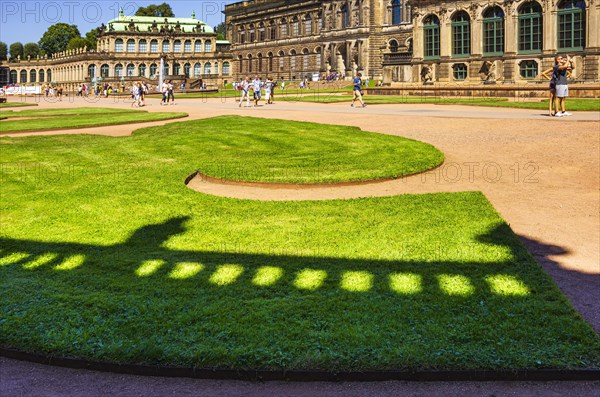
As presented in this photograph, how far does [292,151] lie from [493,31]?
139 feet

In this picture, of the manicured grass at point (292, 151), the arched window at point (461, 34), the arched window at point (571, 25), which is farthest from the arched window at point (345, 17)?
the manicured grass at point (292, 151)

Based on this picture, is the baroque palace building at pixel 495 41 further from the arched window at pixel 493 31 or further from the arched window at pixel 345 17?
the arched window at pixel 345 17

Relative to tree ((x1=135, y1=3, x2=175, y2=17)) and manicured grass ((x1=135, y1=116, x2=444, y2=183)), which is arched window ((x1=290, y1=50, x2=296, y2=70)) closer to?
tree ((x1=135, y1=3, x2=175, y2=17))

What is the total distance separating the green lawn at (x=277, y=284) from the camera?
19.7ft

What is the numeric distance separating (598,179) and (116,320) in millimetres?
11082

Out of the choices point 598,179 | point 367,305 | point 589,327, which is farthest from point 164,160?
point 589,327

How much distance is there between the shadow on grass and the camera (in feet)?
19.4

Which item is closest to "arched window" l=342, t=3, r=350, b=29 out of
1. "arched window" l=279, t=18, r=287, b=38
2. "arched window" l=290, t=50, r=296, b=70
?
"arched window" l=290, t=50, r=296, b=70

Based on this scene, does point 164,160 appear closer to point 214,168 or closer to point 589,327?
point 214,168

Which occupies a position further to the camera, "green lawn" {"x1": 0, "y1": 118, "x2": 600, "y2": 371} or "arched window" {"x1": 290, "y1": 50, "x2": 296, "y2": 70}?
"arched window" {"x1": 290, "y1": 50, "x2": 296, "y2": 70}

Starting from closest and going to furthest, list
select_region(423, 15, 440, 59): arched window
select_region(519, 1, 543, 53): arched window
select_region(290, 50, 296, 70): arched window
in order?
select_region(519, 1, 543, 53): arched window
select_region(423, 15, 440, 59): arched window
select_region(290, 50, 296, 70): arched window

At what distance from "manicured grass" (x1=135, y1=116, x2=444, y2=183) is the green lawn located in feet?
8.14

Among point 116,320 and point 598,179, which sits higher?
point 598,179

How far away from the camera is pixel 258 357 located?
586 cm
